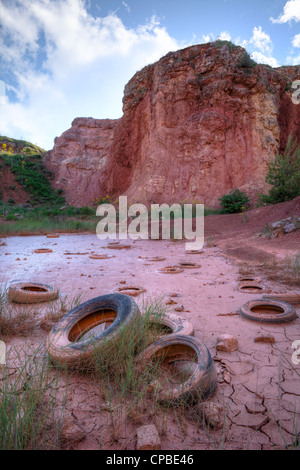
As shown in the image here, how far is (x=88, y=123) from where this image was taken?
3183 cm

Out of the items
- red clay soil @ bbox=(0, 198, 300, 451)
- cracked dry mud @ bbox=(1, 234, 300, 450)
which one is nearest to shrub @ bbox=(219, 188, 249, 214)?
red clay soil @ bbox=(0, 198, 300, 451)

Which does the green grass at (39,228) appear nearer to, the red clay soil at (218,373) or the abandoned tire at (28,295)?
the red clay soil at (218,373)

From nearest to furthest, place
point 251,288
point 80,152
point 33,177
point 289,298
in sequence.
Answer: point 289,298 < point 251,288 < point 33,177 < point 80,152

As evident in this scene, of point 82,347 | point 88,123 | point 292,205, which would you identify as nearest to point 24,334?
point 82,347

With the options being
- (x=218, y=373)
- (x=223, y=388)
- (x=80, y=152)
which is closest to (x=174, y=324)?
(x=218, y=373)

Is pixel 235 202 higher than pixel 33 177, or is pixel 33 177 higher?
pixel 33 177

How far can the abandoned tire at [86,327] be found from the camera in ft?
6.01

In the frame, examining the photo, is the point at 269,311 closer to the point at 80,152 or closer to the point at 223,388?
the point at 223,388

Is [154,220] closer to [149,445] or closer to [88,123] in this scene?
[149,445]

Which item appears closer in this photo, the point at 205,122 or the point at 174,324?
the point at 174,324

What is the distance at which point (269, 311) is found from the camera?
3.09m

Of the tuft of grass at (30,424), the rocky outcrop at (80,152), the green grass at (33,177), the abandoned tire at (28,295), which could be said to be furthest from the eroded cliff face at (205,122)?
the tuft of grass at (30,424)

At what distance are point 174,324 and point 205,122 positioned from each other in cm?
1931

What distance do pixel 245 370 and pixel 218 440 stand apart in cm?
74
